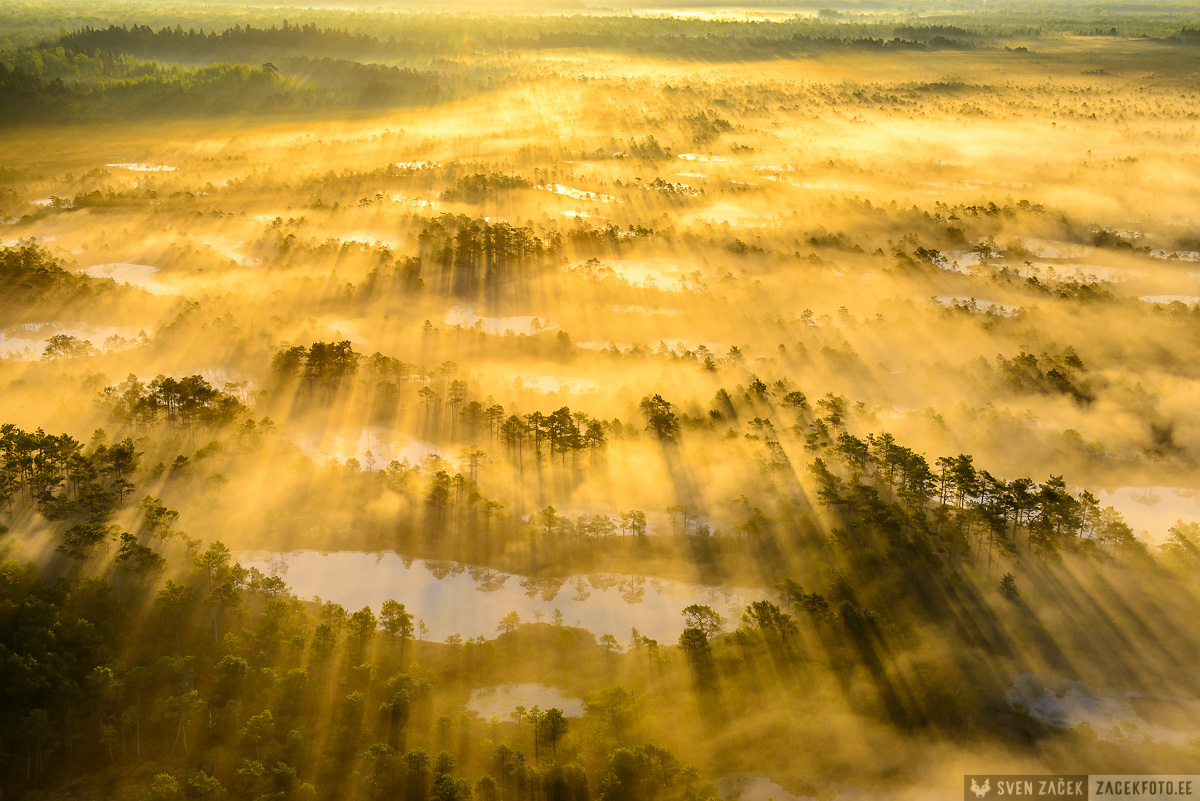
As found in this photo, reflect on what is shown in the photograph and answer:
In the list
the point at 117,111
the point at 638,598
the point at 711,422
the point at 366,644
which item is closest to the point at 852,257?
the point at 711,422

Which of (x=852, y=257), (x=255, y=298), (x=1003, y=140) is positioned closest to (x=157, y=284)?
(x=255, y=298)

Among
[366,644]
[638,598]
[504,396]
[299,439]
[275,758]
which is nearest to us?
[275,758]

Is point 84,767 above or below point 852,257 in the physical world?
below

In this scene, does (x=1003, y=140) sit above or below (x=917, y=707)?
above

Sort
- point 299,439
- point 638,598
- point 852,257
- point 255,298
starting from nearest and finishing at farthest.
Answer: point 638,598
point 299,439
point 255,298
point 852,257

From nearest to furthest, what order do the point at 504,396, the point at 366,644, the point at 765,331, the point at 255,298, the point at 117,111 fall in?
the point at 366,644 < the point at 504,396 < the point at 765,331 < the point at 255,298 < the point at 117,111

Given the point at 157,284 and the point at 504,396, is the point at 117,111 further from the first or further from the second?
the point at 504,396

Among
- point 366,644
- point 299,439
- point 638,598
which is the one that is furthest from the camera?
point 299,439

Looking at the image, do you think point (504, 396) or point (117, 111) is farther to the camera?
point (117, 111)

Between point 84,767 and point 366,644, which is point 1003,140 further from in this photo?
point 84,767

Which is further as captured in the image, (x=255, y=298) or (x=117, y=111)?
(x=117, y=111)
